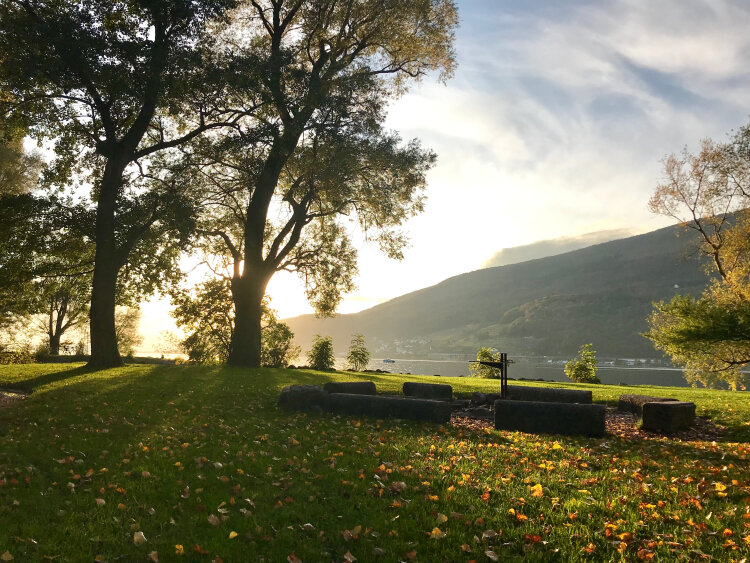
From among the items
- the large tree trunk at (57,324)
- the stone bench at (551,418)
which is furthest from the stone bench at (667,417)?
the large tree trunk at (57,324)

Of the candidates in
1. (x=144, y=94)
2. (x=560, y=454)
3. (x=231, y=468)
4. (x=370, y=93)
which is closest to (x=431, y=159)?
(x=370, y=93)

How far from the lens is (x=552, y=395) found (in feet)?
58.1

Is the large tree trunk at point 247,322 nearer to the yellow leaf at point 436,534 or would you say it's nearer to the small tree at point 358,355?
the small tree at point 358,355

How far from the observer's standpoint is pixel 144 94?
22578mm

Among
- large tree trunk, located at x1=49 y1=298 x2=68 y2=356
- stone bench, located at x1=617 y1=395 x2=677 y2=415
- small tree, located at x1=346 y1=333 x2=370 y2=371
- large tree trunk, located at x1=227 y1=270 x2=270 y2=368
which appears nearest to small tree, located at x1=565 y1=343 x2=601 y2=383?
small tree, located at x1=346 y1=333 x2=370 y2=371

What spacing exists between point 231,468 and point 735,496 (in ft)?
26.3

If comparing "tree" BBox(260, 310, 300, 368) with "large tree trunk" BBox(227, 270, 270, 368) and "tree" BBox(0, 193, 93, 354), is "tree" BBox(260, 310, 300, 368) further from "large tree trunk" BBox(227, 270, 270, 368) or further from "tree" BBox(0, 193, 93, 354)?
"tree" BBox(0, 193, 93, 354)

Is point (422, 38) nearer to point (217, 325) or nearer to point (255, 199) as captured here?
point (255, 199)

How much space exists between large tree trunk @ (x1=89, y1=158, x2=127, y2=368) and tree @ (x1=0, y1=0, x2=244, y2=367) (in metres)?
0.05

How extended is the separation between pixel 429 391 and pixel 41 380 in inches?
674

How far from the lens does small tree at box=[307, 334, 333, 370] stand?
4022 cm

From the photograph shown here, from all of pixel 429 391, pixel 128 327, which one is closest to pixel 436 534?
pixel 429 391

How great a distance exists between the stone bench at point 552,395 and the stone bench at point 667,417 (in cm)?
332

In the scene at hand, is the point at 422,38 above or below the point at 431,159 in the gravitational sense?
above
